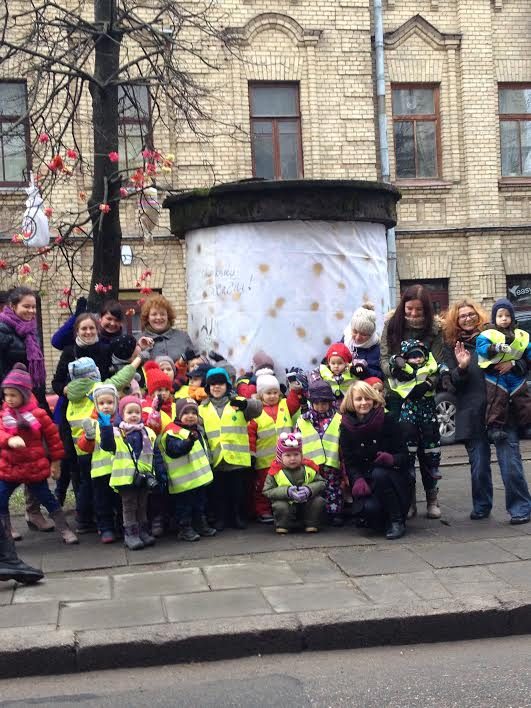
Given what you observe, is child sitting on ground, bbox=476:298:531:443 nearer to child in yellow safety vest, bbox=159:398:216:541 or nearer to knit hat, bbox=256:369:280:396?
knit hat, bbox=256:369:280:396

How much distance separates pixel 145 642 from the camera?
5215 millimetres

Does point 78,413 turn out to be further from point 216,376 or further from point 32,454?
point 216,376

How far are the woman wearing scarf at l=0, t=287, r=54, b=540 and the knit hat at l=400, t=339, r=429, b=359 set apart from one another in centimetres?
283

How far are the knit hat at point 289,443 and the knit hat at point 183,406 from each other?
2.21ft

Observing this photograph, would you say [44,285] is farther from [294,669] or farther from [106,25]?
[294,669]

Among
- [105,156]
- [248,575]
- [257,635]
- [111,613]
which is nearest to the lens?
[257,635]

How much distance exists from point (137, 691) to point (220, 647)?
580 mm

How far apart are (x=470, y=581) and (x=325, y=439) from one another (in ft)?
6.37

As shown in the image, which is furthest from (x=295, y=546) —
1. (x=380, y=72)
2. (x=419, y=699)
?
(x=380, y=72)

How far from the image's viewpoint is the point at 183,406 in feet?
24.5

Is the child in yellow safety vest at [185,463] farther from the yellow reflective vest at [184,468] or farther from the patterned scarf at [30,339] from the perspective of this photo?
the patterned scarf at [30,339]

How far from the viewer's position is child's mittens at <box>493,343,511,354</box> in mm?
7629

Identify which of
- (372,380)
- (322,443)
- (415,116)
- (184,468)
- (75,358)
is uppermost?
(415,116)

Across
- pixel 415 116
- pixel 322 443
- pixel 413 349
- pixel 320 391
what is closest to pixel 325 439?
pixel 322 443
